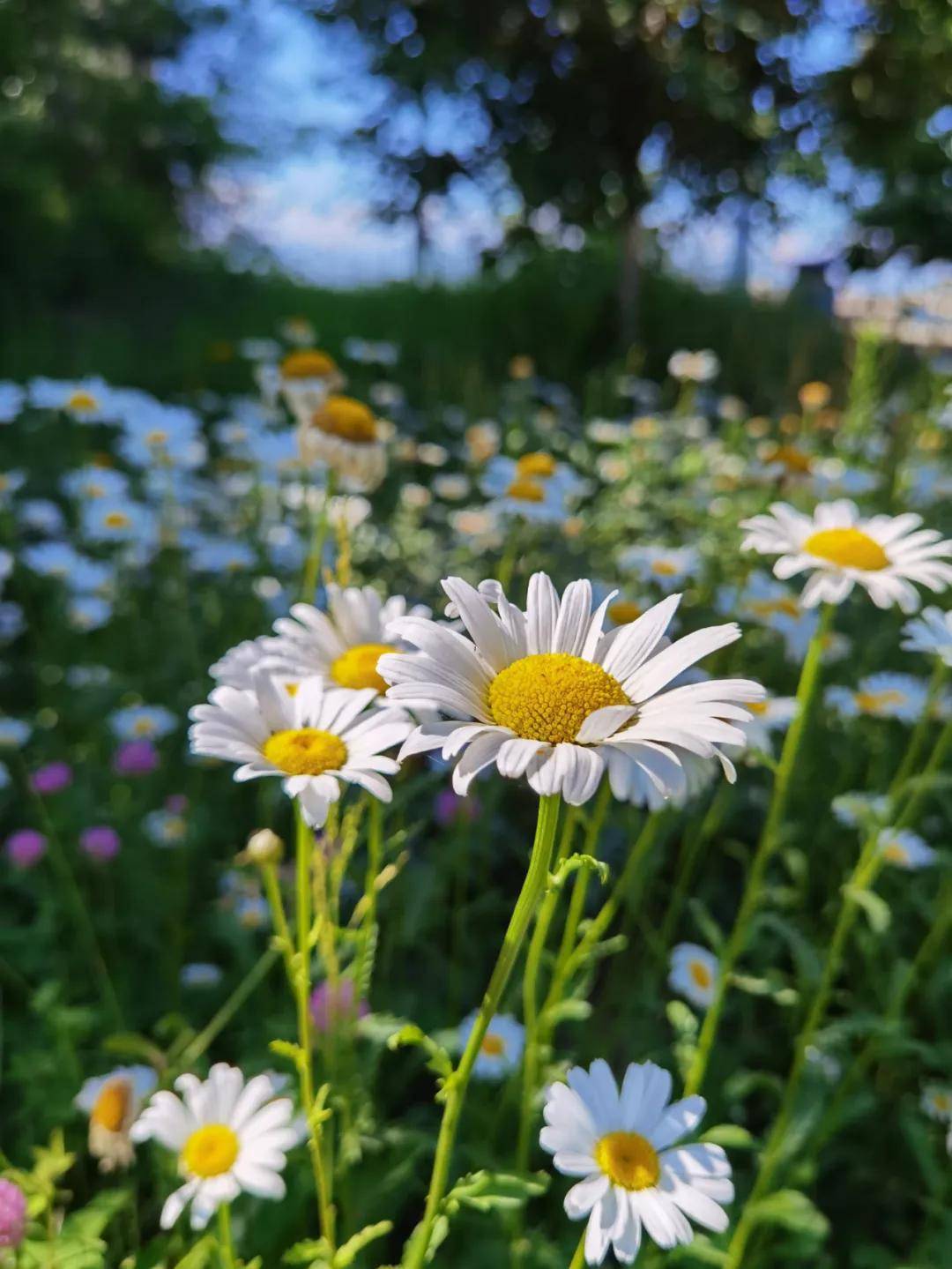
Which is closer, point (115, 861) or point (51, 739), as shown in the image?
point (115, 861)

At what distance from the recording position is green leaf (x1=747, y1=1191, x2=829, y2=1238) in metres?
1.35

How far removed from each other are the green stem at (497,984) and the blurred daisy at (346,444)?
3.34 ft

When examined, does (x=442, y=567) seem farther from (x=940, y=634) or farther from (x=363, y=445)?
(x=940, y=634)

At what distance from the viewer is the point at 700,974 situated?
70.3 inches

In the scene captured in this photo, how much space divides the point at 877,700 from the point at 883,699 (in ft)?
0.06

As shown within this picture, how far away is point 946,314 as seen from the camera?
14.3ft

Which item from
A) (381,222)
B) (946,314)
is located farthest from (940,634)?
(381,222)

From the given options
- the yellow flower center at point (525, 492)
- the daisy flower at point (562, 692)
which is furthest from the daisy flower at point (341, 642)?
the yellow flower center at point (525, 492)

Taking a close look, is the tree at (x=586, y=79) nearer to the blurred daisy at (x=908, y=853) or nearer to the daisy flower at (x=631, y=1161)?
the blurred daisy at (x=908, y=853)

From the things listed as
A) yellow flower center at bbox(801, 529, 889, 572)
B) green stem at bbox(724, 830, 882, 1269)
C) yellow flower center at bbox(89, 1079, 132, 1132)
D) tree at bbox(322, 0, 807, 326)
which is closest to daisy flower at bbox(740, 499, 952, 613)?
yellow flower center at bbox(801, 529, 889, 572)

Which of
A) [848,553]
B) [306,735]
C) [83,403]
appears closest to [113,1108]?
[306,735]

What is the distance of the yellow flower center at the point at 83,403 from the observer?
2742 mm

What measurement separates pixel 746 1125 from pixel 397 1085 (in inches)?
26.8

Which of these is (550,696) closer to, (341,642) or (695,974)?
(341,642)
